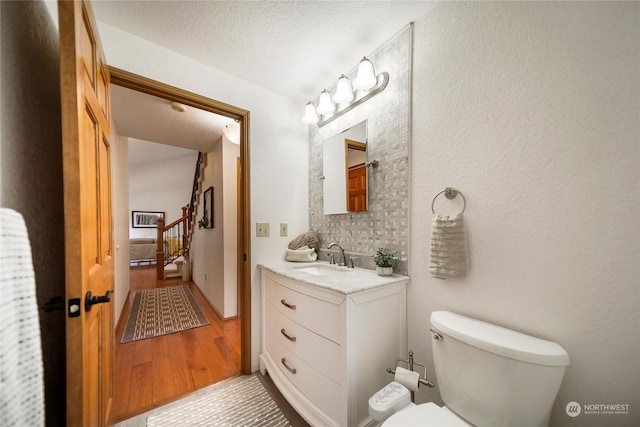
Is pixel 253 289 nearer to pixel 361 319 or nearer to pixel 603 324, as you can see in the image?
pixel 361 319

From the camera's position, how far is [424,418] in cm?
83

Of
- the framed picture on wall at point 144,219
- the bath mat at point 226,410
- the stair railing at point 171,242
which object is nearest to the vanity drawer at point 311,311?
the bath mat at point 226,410

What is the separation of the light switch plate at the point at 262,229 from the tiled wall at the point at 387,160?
617 mm

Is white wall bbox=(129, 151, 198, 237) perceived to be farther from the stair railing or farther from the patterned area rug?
the patterned area rug

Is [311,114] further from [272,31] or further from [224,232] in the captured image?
[224,232]

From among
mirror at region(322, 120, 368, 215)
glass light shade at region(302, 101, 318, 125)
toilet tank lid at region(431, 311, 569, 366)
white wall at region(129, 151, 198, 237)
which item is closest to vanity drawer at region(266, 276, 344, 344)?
toilet tank lid at region(431, 311, 569, 366)

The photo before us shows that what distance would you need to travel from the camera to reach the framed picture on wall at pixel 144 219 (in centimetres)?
688

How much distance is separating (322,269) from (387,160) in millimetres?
909

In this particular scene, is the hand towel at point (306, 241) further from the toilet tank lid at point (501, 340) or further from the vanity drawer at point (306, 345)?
the toilet tank lid at point (501, 340)

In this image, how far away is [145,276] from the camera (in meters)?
4.97

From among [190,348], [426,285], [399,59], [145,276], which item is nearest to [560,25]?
[399,59]

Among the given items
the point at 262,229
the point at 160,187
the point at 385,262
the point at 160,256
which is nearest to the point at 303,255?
the point at 262,229

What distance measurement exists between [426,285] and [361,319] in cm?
42

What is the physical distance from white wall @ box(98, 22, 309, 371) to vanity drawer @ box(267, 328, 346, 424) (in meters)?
0.46
